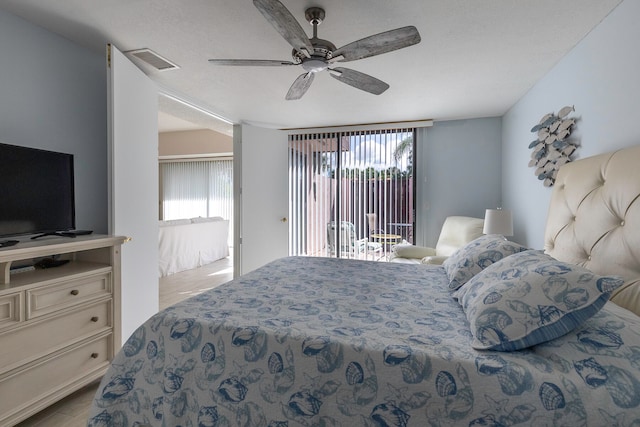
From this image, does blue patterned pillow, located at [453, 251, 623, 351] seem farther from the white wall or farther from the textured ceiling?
the white wall

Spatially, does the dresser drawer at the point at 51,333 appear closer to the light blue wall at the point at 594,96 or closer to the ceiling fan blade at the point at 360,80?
the ceiling fan blade at the point at 360,80

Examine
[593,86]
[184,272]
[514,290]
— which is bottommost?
[184,272]

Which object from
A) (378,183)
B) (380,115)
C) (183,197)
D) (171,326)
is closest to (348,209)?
(378,183)

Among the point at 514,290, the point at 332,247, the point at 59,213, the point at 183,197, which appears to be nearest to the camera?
the point at 514,290

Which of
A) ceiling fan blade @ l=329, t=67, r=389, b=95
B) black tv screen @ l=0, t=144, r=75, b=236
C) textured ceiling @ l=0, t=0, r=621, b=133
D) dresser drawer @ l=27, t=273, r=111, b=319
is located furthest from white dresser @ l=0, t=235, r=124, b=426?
ceiling fan blade @ l=329, t=67, r=389, b=95

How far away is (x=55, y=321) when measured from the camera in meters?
1.72

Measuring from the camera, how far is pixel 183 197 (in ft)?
25.6

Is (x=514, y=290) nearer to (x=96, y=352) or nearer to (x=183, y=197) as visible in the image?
(x=96, y=352)

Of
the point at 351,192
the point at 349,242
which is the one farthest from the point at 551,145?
the point at 349,242

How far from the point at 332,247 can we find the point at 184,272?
2.50 meters

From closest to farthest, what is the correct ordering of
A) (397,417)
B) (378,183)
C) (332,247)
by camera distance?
(397,417)
(378,183)
(332,247)

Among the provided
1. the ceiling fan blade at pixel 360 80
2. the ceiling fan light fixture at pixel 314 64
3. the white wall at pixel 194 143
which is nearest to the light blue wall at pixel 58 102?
the ceiling fan light fixture at pixel 314 64

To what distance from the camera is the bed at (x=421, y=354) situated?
2.67ft

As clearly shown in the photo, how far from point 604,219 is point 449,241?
7.71 ft
